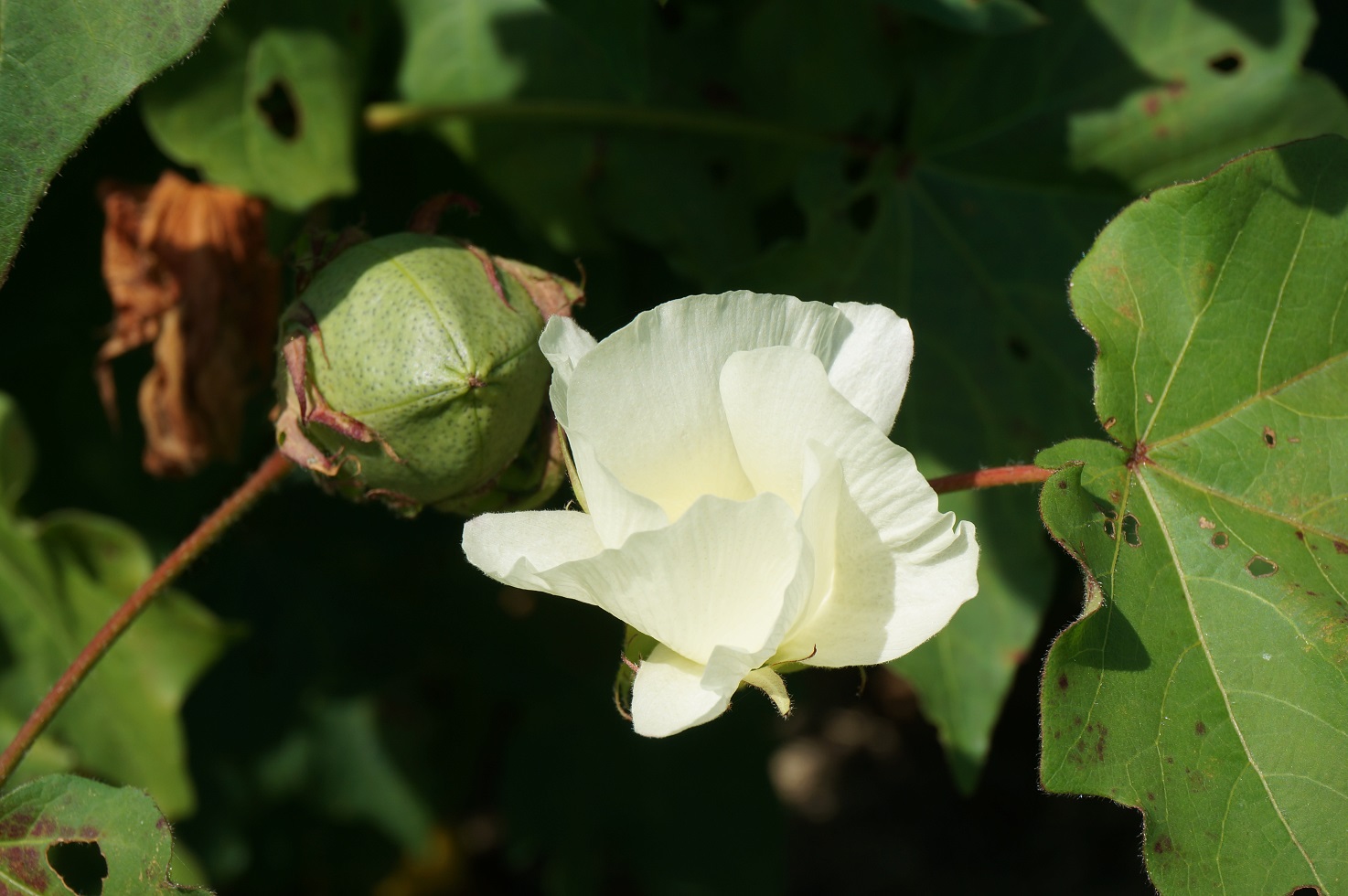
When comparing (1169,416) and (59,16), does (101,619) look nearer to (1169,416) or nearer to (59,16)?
(59,16)

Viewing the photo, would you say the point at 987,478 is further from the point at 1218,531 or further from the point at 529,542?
the point at 529,542

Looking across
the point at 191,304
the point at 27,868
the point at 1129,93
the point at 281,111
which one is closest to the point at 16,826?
the point at 27,868

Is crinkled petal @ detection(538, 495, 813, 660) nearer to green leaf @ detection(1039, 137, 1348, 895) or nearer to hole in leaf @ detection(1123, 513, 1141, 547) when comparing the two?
green leaf @ detection(1039, 137, 1348, 895)

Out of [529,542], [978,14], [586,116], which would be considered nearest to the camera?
[529,542]

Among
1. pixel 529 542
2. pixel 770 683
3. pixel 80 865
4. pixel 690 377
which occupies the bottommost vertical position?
pixel 80 865

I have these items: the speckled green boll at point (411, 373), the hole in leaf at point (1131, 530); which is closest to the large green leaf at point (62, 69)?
the speckled green boll at point (411, 373)

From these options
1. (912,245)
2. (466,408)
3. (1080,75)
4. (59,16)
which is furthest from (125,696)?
(1080,75)
